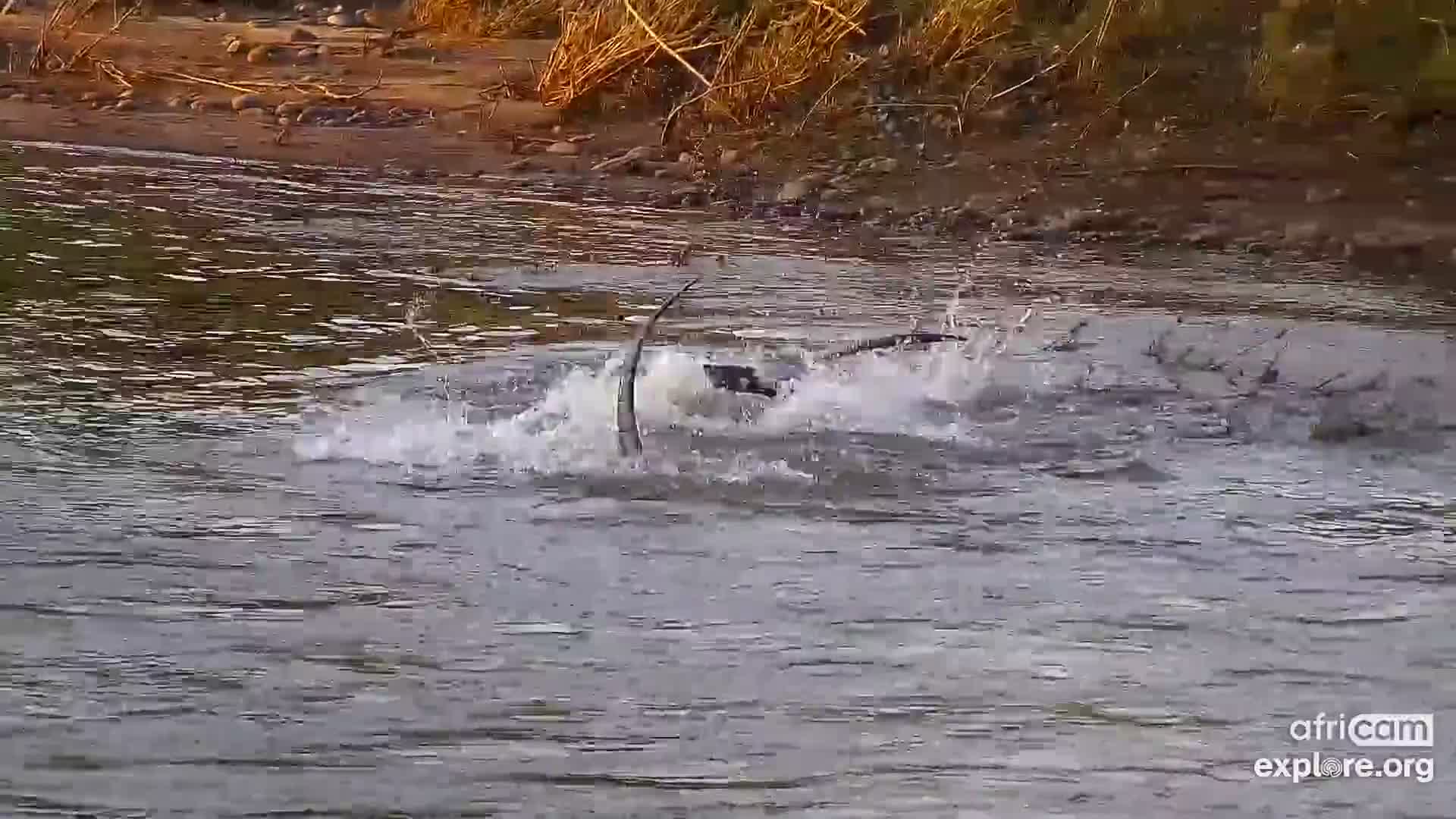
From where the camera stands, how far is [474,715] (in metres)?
4.12

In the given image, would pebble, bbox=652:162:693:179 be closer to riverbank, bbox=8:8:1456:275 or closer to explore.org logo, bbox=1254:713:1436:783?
riverbank, bbox=8:8:1456:275

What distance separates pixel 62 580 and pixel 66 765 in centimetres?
102

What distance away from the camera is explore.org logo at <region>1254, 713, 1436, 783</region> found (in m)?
3.97

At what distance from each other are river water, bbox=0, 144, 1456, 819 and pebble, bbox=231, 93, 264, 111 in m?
4.20

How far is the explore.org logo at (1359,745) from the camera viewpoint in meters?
3.97

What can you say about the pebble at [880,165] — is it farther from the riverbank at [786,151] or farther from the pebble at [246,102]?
the pebble at [246,102]

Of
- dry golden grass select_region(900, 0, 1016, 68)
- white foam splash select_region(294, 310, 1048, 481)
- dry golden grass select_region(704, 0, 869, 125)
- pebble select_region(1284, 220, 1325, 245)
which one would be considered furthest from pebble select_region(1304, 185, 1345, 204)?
white foam splash select_region(294, 310, 1048, 481)

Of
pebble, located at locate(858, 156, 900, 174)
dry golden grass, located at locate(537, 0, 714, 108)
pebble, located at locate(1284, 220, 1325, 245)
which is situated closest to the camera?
pebble, located at locate(1284, 220, 1325, 245)

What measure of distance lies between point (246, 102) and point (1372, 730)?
982cm

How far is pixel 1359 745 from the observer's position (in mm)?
4102

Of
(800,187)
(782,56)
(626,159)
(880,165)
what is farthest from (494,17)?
(800,187)

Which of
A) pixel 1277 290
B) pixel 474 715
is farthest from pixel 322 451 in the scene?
pixel 1277 290

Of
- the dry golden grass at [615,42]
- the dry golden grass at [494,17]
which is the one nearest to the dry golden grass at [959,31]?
the dry golden grass at [615,42]

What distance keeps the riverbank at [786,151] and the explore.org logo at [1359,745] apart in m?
5.12
